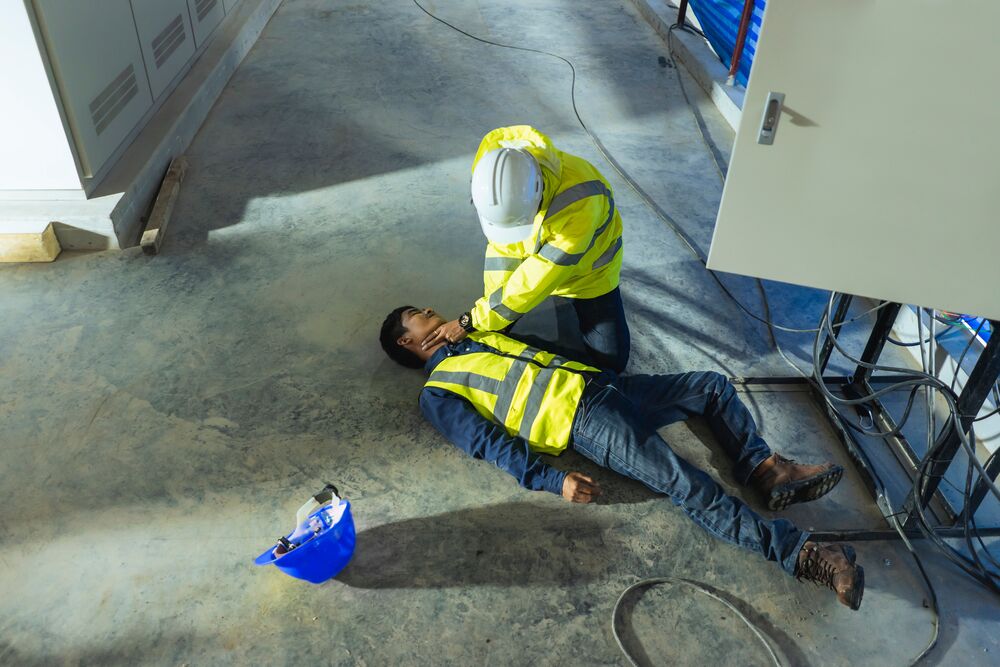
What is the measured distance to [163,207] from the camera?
14.0 ft

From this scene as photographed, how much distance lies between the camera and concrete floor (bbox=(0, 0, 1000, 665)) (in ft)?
7.80

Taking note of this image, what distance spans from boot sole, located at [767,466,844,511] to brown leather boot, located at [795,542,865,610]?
220mm

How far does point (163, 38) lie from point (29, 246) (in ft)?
6.34

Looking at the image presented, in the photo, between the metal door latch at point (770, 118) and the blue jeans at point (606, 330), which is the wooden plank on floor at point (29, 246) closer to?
the blue jeans at point (606, 330)

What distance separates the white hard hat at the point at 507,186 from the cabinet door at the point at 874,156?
2.55 ft

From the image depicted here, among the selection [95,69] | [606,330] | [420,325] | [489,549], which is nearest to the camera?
[489,549]

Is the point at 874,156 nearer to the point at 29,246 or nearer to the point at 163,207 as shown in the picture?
the point at 163,207

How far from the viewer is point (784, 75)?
1.91 meters

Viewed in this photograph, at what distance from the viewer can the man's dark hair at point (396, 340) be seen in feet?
10.7

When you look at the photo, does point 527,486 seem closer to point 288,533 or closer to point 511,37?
point 288,533

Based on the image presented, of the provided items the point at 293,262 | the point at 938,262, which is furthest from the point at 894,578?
the point at 293,262

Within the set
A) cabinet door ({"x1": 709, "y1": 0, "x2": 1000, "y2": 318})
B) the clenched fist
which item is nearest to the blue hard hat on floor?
the clenched fist

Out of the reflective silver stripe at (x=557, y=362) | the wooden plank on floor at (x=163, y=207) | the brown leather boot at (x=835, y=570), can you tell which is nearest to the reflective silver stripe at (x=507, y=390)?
the reflective silver stripe at (x=557, y=362)

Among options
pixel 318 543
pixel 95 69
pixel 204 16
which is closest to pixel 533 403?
pixel 318 543
